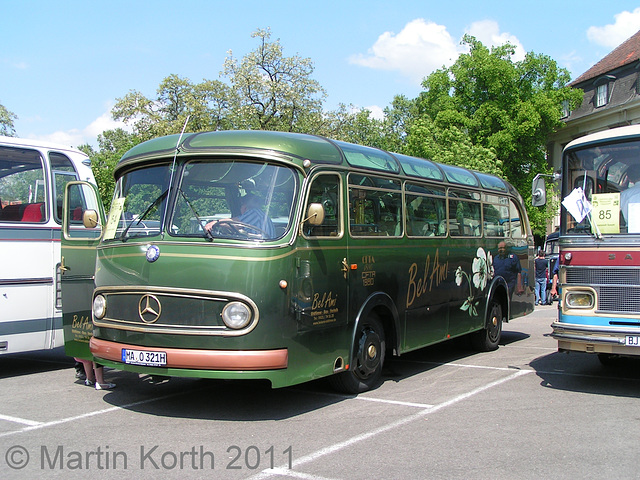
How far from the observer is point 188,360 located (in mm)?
6434

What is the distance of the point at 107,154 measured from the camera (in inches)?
2157

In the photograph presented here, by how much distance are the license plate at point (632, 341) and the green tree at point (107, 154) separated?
28.6 metres

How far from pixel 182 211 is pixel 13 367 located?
5.43 m

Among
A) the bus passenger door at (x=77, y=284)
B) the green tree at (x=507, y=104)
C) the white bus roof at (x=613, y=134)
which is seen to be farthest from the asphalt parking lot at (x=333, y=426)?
the green tree at (x=507, y=104)

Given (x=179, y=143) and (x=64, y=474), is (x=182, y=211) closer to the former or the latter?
(x=179, y=143)

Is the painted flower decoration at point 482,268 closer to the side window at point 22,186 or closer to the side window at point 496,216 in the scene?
the side window at point 496,216

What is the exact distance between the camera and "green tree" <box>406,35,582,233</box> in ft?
130

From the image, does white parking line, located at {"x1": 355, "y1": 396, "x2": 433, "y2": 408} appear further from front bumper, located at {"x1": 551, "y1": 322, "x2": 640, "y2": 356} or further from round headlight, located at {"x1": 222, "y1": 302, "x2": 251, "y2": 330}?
round headlight, located at {"x1": 222, "y1": 302, "x2": 251, "y2": 330}

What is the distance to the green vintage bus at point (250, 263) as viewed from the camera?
256 inches

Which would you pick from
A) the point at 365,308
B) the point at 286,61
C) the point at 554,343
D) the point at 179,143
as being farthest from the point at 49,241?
the point at 286,61

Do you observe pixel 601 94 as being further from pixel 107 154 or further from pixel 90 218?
pixel 90 218

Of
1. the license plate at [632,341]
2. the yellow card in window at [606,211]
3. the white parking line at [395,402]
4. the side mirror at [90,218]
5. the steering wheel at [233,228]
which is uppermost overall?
the yellow card in window at [606,211]

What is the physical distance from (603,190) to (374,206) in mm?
2831

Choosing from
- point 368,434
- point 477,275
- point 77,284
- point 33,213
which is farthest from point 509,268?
point 33,213
